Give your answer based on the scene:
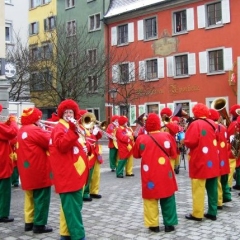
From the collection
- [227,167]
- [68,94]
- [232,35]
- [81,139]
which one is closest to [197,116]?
[227,167]

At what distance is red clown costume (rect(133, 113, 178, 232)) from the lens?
19.7ft

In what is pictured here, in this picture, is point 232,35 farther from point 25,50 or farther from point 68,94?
point 25,50

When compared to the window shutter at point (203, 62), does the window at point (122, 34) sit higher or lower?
higher

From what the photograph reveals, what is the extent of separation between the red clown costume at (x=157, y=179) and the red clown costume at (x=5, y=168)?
221 centimetres

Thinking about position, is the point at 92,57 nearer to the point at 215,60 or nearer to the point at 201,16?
the point at 201,16

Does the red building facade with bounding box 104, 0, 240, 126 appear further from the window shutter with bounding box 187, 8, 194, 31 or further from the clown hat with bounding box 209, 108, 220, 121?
the clown hat with bounding box 209, 108, 220, 121

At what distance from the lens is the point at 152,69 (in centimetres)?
2909

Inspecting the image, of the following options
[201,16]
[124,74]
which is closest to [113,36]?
[124,74]

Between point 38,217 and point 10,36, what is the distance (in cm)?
2397

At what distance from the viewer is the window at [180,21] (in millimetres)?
27266

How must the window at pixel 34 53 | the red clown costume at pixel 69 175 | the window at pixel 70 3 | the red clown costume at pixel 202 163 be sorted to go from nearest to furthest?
the red clown costume at pixel 69 175, the red clown costume at pixel 202 163, the window at pixel 34 53, the window at pixel 70 3

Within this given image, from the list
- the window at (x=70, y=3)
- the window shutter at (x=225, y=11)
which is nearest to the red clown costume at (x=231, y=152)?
the window shutter at (x=225, y=11)

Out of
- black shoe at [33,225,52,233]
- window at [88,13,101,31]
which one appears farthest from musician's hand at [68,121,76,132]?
window at [88,13,101,31]

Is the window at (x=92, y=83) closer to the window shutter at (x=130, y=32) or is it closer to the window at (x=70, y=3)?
the window shutter at (x=130, y=32)
